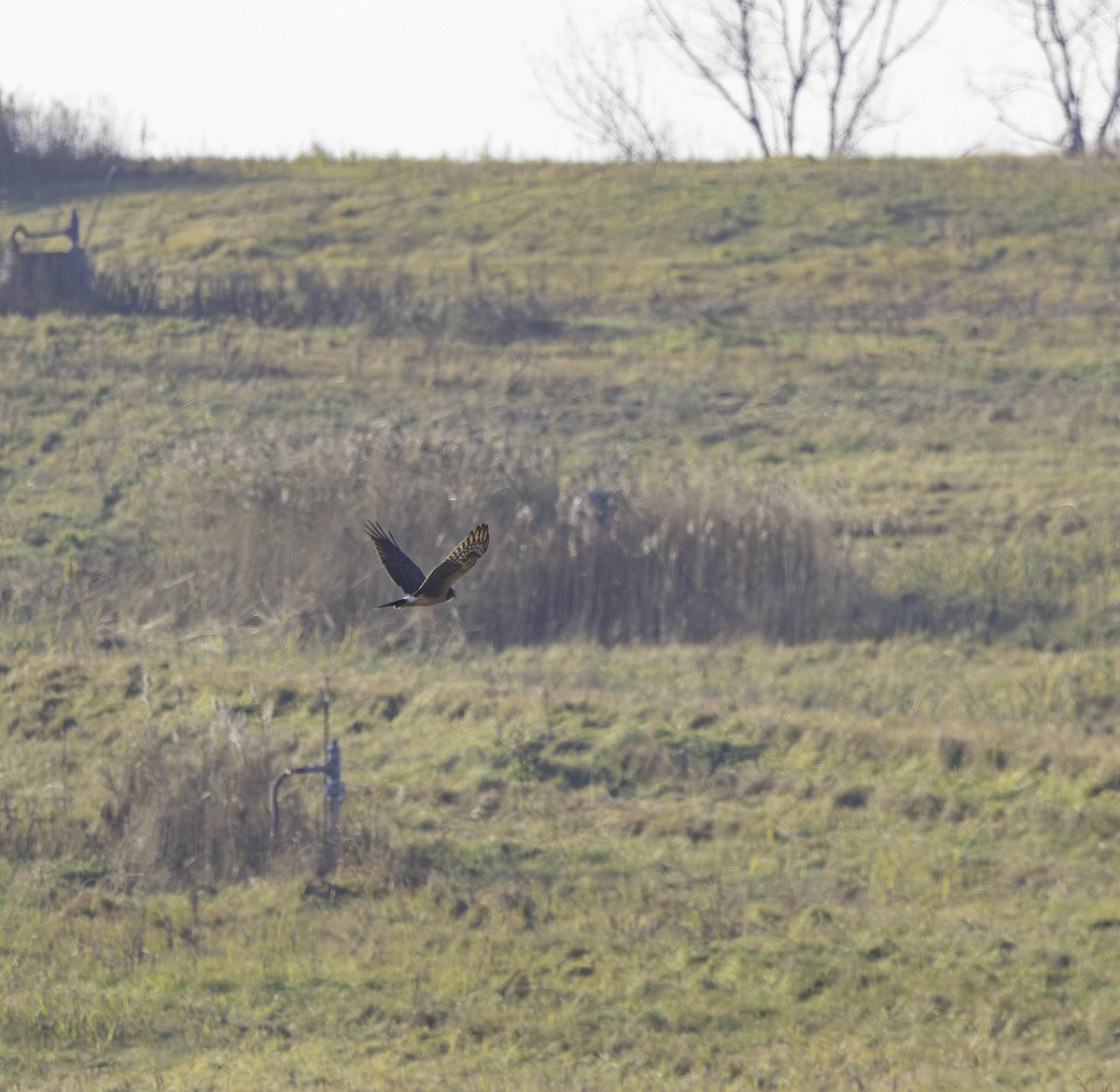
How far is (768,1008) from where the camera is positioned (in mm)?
9469

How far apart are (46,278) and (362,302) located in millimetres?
4715

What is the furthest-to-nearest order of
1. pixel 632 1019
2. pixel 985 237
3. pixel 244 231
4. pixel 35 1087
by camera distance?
pixel 244 231 → pixel 985 237 → pixel 632 1019 → pixel 35 1087

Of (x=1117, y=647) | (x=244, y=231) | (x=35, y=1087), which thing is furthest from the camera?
(x=244, y=231)

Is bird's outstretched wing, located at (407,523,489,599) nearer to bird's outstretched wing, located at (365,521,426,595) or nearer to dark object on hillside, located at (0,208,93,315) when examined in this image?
bird's outstretched wing, located at (365,521,426,595)

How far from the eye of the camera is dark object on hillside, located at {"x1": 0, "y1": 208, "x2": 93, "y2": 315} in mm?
25703

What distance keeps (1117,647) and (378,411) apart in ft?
31.4

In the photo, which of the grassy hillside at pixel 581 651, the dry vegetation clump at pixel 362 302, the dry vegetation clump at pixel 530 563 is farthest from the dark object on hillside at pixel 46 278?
the dry vegetation clump at pixel 530 563

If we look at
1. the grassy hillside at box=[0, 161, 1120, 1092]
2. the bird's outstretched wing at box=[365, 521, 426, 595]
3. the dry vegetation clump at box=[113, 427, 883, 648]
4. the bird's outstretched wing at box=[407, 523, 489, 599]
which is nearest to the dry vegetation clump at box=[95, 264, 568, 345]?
the grassy hillside at box=[0, 161, 1120, 1092]

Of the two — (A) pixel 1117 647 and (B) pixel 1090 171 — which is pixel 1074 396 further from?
(B) pixel 1090 171

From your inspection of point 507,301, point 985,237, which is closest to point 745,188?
point 985,237

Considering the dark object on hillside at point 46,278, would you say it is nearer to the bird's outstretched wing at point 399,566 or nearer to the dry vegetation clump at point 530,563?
the dry vegetation clump at point 530,563

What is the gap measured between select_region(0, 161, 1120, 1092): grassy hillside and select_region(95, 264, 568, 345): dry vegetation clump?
0.10 metres

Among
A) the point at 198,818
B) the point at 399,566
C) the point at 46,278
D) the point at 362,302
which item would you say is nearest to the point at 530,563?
the point at 198,818

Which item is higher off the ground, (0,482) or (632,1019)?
(0,482)
